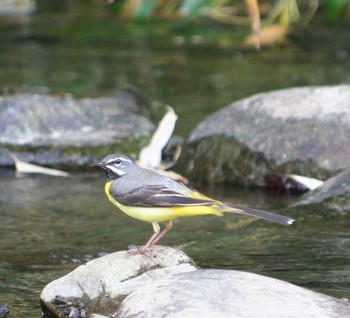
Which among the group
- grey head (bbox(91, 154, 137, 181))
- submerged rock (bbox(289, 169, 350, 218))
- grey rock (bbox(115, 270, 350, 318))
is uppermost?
grey head (bbox(91, 154, 137, 181))

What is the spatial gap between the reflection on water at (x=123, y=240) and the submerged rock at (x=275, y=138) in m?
0.24

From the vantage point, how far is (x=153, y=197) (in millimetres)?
5578

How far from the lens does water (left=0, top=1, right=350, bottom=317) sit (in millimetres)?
6188

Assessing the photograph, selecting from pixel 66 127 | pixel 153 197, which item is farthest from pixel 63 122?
pixel 153 197

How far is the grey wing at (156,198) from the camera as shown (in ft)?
17.9

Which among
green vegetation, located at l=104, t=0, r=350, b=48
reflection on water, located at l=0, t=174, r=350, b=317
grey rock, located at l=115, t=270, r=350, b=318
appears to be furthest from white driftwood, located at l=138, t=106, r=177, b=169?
green vegetation, located at l=104, t=0, r=350, b=48

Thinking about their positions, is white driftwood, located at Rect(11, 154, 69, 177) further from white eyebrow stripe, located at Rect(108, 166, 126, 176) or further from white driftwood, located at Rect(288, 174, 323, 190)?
white eyebrow stripe, located at Rect(108, 166, 126, 176)

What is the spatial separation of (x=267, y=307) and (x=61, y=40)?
9.28 m

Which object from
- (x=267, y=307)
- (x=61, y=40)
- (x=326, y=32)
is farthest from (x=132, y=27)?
(x=267, y=307)

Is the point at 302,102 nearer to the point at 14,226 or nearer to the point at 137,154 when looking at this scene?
the point at 137,154

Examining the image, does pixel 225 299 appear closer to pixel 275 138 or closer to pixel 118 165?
pixel 118 165

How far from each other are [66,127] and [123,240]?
2.52 meters

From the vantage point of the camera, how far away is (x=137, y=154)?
8766 mm

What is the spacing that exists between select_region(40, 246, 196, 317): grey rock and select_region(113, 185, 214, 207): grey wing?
0.25m
